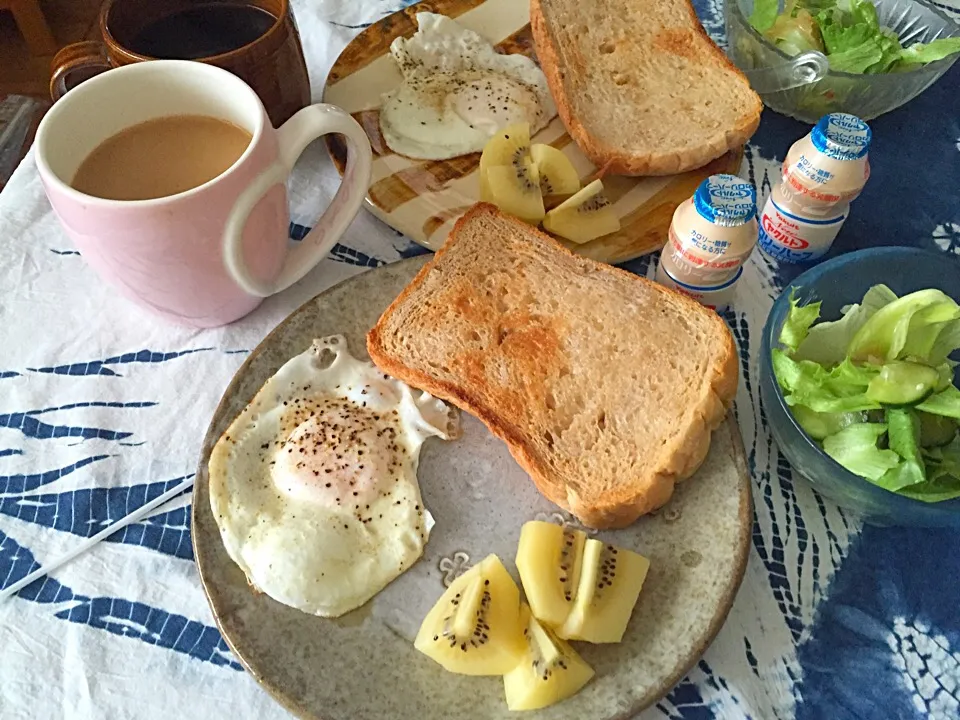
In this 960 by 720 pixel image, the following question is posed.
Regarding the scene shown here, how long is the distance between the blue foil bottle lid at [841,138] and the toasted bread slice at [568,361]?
14.6 inches

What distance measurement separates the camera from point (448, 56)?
6.12ft

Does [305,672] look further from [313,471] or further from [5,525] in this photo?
[5,525]

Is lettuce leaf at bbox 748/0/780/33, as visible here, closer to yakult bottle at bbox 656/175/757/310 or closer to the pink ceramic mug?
yakult bottle at bbox 656/175/757/310

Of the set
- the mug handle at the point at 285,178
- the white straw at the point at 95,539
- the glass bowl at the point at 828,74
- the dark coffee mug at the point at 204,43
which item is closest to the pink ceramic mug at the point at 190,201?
the mug handle at the point at 285,178

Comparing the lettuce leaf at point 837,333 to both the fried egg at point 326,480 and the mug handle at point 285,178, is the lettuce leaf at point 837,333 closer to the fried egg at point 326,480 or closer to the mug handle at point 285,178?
the fried egg at point 326,480

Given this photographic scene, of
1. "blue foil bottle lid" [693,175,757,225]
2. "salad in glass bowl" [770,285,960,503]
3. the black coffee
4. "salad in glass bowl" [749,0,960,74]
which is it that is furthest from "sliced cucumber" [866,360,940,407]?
the black coffee

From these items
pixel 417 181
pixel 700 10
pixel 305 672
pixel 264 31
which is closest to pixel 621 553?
pixel 305 672

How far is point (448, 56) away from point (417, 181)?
415 millimetres

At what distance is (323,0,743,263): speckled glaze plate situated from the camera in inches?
62.7

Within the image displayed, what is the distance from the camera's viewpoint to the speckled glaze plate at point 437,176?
62.7 inches

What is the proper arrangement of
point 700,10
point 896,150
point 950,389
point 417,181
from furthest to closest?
point 700,10, point 896,150, point 417,181, point 950,389

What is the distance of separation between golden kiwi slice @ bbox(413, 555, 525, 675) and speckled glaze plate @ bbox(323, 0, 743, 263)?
724 millimetres

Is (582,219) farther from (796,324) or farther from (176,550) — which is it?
(176,550)

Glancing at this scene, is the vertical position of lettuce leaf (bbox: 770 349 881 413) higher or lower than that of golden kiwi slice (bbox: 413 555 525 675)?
higher
